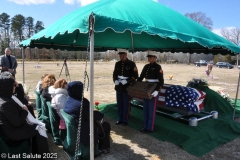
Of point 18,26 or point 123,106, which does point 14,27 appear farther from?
point 123,106

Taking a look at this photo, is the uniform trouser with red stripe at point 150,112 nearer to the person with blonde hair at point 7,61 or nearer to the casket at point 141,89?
the casket at point 141,89

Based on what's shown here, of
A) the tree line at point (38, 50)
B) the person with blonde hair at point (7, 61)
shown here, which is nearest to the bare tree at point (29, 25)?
the tree line at point (38, 50)

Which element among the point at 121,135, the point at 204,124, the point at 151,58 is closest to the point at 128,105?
the point at 121,135

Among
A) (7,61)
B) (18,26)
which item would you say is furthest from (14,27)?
(7,61)

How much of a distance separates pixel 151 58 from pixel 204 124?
6.97ft

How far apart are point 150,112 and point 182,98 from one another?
1.29 m

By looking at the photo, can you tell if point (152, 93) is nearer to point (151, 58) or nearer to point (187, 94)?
point (151, 58)

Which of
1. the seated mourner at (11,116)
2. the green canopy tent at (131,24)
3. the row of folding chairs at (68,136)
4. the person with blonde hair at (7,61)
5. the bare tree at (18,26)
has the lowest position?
the row of folding chairs at (68,136)

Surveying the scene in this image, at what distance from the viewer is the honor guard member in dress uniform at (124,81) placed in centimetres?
508

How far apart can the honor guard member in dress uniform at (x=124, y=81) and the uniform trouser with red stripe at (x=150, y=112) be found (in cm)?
61

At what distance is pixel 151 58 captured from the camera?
4676 mm

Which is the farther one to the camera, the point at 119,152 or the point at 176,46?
the point at 176,46

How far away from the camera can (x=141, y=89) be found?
448 centimetres

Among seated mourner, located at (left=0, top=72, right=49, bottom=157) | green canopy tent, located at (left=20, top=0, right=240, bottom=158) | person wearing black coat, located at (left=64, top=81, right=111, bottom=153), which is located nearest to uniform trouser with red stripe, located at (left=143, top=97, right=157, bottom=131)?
green canopy tent, located at (left=20, top=0, right=240, bottom=158)
